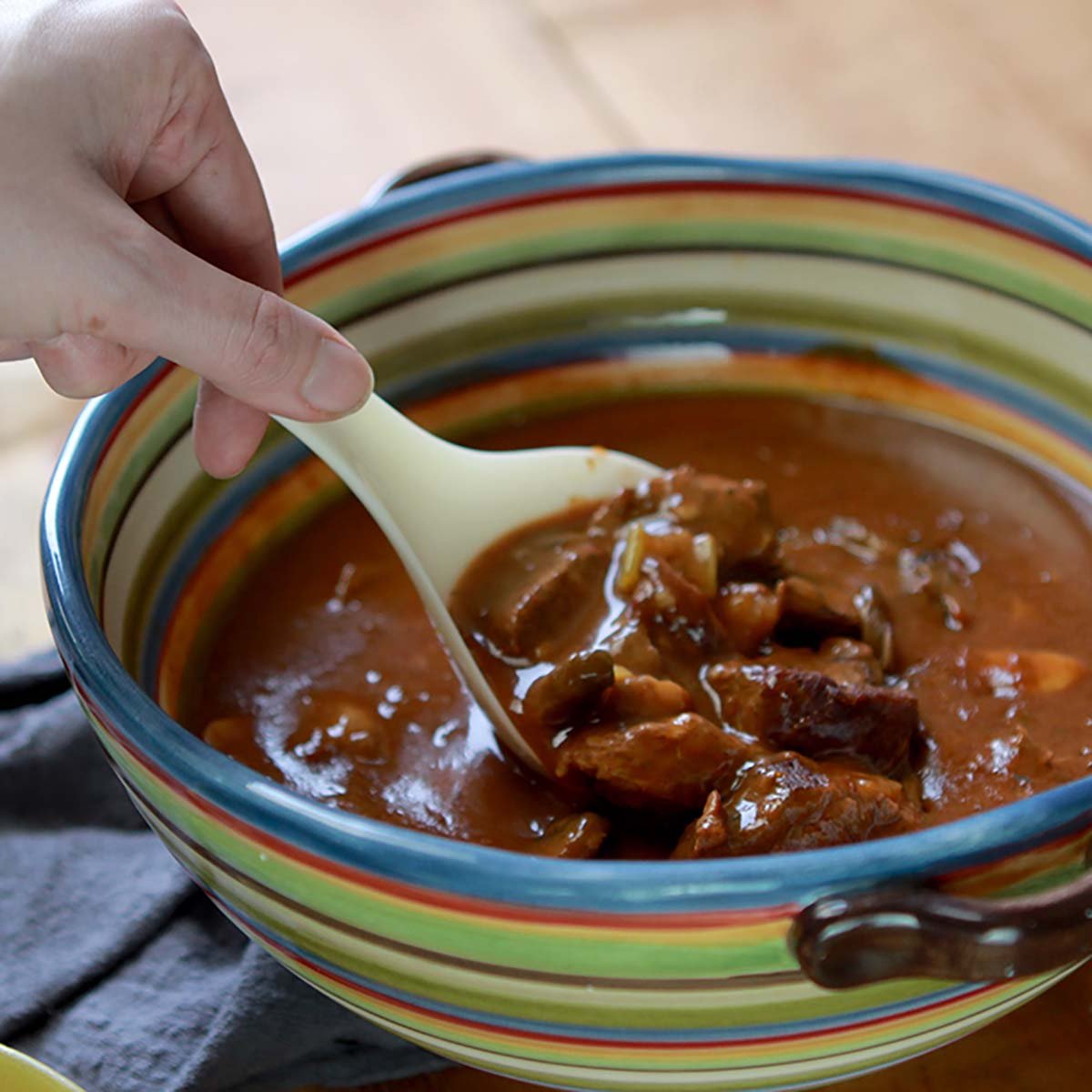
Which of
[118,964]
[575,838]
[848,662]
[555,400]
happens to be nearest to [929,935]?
[575,838]

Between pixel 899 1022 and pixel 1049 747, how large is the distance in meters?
0.39

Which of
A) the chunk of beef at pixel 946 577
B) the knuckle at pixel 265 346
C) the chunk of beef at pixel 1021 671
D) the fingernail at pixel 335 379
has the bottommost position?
the chunk of beef at pixel 946 577

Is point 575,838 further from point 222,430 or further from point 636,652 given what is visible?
point 222,430

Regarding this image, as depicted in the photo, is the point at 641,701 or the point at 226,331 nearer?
the point at 226,331

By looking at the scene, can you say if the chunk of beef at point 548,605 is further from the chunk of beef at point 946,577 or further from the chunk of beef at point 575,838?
the chunk of beef at point 946,577

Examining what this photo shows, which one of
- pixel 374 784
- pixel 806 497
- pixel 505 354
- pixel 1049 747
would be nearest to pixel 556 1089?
pixel 374 784

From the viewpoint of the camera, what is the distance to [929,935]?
706 mm

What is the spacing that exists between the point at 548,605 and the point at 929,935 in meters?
0.51

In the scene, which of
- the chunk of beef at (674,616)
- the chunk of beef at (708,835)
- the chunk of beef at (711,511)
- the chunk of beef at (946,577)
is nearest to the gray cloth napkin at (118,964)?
the chunk of beef at (708,835)

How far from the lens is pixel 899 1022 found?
0.81 meters

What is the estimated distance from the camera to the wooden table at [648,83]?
6.51 ft

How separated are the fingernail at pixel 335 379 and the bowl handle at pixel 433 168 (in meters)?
0.52

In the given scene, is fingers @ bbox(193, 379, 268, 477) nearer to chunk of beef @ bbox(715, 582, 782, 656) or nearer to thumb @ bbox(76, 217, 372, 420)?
thumb @ bbox(76, 217, 372, 420)

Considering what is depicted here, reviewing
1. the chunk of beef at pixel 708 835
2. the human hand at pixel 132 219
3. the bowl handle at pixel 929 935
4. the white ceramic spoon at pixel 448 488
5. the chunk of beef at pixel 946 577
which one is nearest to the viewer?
the bowl handle at pixel 929 935
